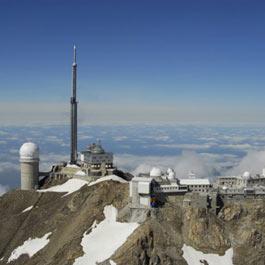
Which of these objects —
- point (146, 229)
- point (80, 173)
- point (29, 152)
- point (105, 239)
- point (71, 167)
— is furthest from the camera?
point (71, 167)

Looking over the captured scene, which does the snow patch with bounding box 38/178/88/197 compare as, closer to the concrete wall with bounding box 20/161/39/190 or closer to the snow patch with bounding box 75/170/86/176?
the snow patch with bounding box 75/170/86/176

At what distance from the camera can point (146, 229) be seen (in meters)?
127

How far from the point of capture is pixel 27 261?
136 m

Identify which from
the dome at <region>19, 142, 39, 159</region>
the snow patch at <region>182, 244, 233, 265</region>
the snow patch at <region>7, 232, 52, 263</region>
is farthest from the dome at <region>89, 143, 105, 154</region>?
the snow patch at <region>182, 244, 233, 265</region>

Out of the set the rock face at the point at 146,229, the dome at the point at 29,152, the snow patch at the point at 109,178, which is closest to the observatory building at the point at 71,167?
the dome at the point at 29,152

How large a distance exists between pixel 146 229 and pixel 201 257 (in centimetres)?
1600

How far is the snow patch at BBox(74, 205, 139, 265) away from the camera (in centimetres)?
12369

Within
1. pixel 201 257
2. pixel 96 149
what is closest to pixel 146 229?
pixel 201 257

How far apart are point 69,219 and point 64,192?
62.8ft

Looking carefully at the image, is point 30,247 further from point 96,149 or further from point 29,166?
point 96,149

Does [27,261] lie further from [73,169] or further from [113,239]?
[73,169]

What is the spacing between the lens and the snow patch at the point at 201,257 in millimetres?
124588

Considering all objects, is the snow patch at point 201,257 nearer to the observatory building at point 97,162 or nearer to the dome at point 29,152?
the observatory building at point 97,162

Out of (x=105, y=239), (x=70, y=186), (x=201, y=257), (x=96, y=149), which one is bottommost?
(x=201, y=257)
